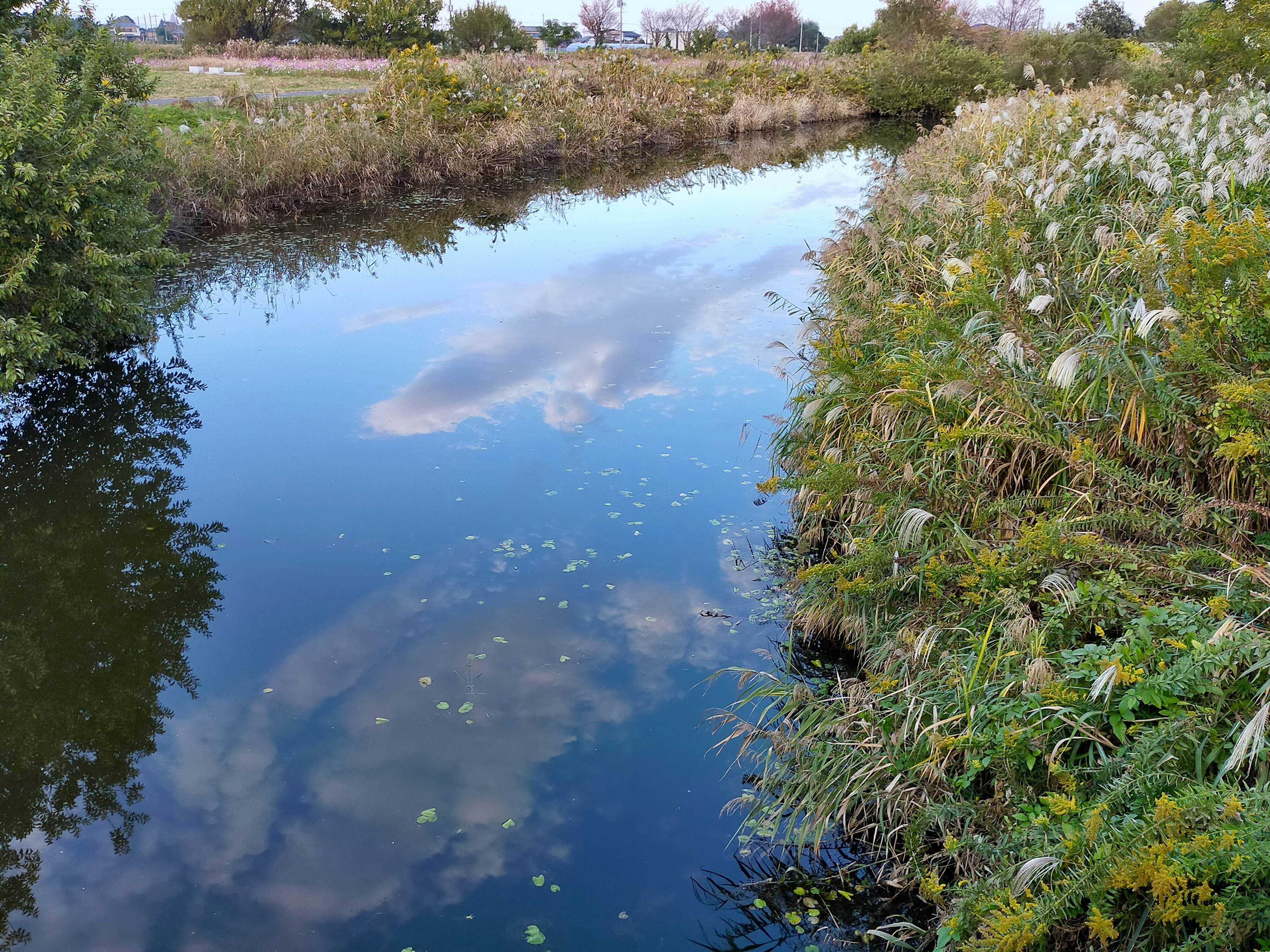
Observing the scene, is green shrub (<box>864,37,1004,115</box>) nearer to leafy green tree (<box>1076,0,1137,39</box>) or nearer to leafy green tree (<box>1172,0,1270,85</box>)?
leafy green tree (<box>1172,0,1270,85</box>)

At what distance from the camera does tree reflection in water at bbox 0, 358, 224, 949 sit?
3.66 metres

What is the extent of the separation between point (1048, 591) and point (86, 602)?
471cm

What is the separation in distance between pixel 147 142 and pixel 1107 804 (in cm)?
893

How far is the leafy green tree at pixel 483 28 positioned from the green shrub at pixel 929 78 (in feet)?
48.7

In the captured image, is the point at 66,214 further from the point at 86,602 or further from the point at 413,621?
the point at 413,621

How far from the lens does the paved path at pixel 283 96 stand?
54.3 ft

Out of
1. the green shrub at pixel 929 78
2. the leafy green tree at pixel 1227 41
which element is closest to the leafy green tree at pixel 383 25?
the green shrub at pixel 929 78

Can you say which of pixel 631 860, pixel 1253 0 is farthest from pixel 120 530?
pixel 1253 0

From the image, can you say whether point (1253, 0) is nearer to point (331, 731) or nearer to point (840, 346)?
point (840, 346)

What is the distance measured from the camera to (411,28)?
116 ft

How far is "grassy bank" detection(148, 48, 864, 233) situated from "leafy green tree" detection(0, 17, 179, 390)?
12.2ft

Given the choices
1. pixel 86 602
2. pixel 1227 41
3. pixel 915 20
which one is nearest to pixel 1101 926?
pixel 86 602

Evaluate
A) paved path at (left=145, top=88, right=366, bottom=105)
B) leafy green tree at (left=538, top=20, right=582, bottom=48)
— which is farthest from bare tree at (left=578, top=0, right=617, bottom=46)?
paved path at (left=145, top=88, right=366, bottom=105)

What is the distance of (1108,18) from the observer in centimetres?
4178
